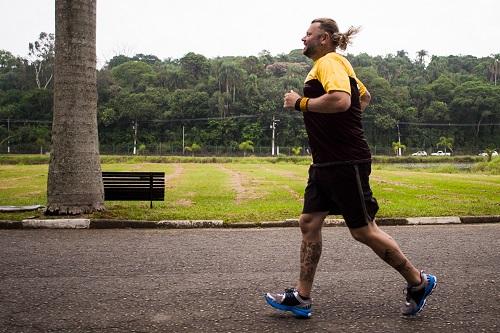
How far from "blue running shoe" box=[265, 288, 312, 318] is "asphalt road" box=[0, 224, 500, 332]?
Result: 0.07 metres

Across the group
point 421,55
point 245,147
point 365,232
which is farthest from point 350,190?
point 421,55

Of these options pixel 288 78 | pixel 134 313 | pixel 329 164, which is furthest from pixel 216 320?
pixel 288 78

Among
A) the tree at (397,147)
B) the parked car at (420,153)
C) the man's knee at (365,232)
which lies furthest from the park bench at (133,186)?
the parked car at (420,153)

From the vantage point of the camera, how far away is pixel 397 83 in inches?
4523

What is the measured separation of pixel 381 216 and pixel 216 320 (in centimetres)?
597

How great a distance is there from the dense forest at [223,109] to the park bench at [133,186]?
66.9 m

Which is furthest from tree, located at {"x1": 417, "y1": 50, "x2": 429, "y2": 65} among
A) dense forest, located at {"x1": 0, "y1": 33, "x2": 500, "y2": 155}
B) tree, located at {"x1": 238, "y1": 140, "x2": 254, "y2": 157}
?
tree, located at {"x1": 238, "y1": 140, "x2": 254, "y2": 157}

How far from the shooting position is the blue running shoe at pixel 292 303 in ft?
11.2

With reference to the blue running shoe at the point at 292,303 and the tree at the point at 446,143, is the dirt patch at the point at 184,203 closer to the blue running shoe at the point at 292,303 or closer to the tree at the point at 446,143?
the blue running shoe at the point at 292,303

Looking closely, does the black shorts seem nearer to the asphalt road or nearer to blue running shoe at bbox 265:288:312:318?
blue running shoe at bbox 265:288:312:318

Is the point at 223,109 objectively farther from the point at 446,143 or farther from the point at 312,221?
the point at 312,221

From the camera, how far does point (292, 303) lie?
11.3 ft

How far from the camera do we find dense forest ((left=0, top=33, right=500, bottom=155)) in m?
86.9

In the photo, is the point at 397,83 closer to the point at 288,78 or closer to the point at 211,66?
the point at 288,78
